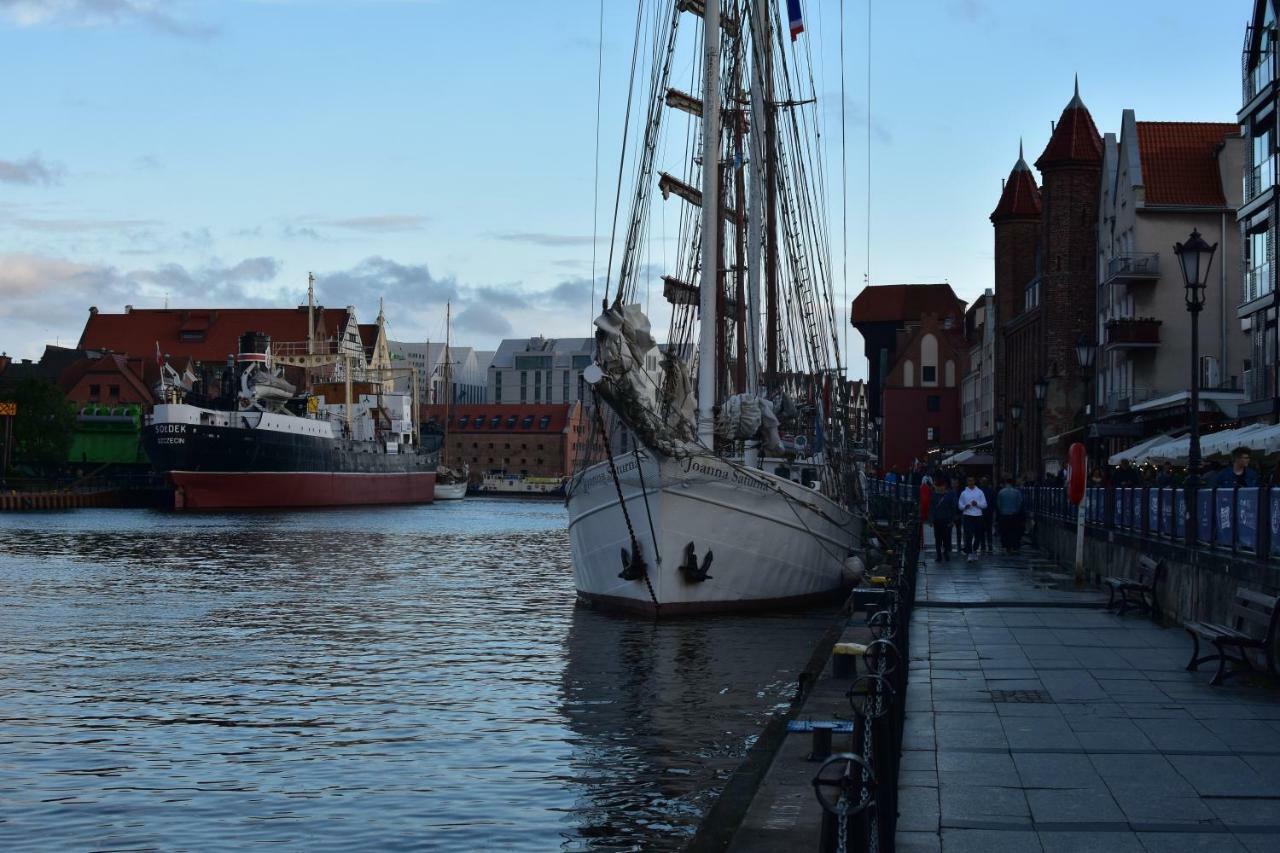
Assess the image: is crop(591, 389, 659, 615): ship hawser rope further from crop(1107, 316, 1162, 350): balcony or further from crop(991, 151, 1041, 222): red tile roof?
crop(991, 151, 1041, 222): red tile roof

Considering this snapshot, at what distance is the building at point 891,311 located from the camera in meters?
158

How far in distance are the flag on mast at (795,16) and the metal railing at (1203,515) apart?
1255 cm

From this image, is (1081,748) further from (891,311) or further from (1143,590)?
(891,311)

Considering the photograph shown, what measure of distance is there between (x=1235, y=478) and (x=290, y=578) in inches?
1093

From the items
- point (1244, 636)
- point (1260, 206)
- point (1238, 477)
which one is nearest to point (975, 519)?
point (1238, 477)

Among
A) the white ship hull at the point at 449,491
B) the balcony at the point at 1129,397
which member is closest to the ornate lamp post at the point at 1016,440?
the balcony at the point at 1129,397

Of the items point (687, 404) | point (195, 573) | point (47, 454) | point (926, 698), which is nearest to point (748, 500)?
point (687, 404)

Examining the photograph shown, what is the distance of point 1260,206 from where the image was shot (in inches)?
1834

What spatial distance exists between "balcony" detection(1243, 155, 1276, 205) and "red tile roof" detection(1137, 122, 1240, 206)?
39.1 feet

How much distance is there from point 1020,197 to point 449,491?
8120 cm

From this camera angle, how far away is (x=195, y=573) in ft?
142

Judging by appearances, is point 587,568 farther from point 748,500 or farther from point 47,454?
point 47,454

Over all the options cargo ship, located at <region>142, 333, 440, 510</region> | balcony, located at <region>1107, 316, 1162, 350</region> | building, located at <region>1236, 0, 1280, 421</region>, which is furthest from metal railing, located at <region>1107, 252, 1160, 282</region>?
cargo ship, located at <region>142, 333, 440, 510</region>

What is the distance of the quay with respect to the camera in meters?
8.86
